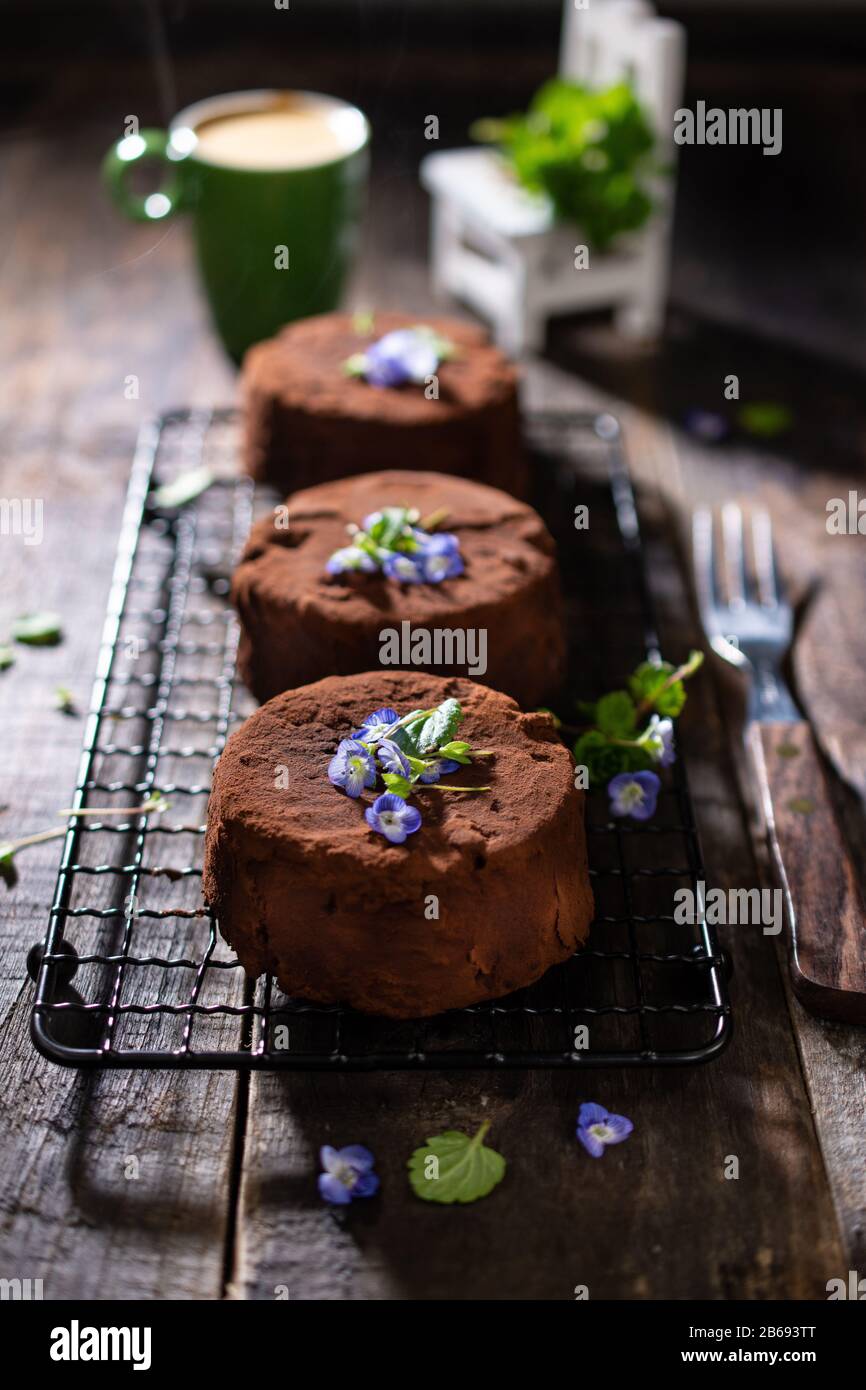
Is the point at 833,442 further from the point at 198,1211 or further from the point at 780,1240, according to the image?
the point at 198,1211

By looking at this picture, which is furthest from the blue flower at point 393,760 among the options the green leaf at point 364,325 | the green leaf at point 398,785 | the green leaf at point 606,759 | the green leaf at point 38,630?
the green leaf at point 364,325

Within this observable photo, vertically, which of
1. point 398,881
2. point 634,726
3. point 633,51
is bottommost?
point 634,726

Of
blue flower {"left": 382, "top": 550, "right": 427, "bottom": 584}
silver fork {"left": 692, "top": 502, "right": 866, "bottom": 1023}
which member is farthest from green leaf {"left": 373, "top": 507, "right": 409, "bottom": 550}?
silver fork {"left": 692, "top": 502, "right": 866, "bottom": 1023}

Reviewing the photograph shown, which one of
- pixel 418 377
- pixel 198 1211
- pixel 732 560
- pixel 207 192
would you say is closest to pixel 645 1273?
pixel 198 1211

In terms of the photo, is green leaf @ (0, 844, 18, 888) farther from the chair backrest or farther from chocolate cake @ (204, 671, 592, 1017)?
the chair backrest

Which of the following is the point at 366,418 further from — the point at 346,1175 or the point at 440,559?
the point at 346,1175

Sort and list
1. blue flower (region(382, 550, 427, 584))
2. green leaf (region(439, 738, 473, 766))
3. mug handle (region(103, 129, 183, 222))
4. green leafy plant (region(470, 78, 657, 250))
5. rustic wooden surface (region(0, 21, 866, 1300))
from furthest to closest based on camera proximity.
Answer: green leafy plant (region(470, 78, 657, 250)) < mug handle (region(103, 129, 183, 222)) < blue flower (region(382, 550, 427, 584)) < green leaf (region(439, 738, 473, 766)) < rustic wooden surface (region(0, 21, 866, 1300))

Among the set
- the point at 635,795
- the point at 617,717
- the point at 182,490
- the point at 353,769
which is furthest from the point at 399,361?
the point at 353,769
